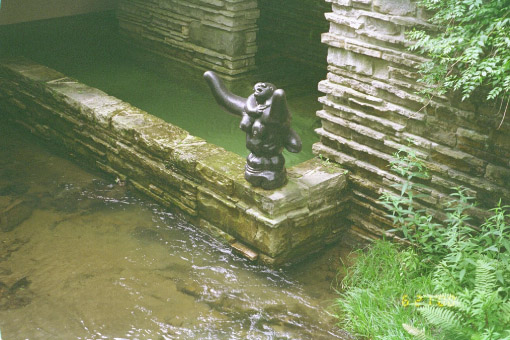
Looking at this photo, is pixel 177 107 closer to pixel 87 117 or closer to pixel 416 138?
pixel 87 117

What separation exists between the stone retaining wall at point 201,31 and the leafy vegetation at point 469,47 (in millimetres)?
3351

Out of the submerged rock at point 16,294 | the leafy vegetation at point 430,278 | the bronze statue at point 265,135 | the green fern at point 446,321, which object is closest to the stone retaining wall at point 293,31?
the bronze statue at point 265,135

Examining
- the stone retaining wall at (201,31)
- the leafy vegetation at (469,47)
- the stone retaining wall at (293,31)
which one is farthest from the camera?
the stone retaining wall at (293,31)

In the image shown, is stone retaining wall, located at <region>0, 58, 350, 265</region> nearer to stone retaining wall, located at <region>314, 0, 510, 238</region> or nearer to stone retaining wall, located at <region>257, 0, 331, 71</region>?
stone retaining wall, located at <region>314, 0, 510, 238</region>

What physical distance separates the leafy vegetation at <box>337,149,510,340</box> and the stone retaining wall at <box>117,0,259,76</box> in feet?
10.8

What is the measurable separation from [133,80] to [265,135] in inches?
153

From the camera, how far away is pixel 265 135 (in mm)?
4539

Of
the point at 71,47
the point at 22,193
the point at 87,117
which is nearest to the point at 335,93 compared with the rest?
the point at 87,117

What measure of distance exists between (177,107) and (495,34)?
13.7ft

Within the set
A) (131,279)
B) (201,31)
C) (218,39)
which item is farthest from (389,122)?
(201,31)

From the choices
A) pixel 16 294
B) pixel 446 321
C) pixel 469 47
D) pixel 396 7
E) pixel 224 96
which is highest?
pixel 396 7

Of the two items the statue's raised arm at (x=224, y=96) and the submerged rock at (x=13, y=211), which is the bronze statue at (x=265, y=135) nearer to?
the statue's raised arm at (x=224, y=96)

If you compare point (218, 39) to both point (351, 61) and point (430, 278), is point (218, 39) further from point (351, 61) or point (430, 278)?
point (430, 278)

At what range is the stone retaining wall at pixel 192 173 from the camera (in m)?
4.69
